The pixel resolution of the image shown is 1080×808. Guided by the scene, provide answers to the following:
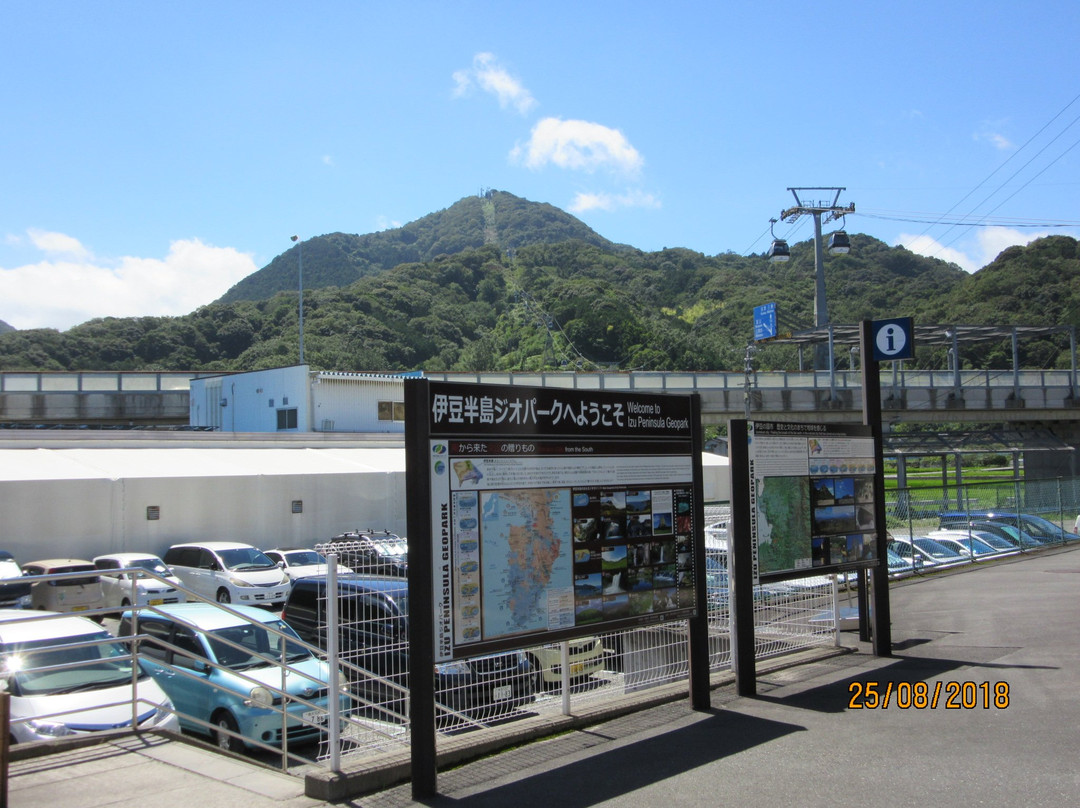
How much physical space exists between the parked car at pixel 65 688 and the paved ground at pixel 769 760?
3.11 ft

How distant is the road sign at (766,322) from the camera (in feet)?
88.2

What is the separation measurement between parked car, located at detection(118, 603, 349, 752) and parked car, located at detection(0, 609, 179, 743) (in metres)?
0.40

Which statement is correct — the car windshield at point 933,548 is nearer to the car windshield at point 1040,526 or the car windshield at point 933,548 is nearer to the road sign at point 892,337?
the car windshield at point 1040,526

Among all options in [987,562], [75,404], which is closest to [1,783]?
[987,562]

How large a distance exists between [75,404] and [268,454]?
1672 centimetres

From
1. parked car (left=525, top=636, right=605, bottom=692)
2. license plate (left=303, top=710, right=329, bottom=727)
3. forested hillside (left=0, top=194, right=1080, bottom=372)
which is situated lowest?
license plate (left=303, top=710, right=329, bottom=727)

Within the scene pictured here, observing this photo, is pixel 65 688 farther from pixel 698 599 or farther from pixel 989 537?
pixel 989 537

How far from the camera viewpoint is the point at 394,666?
249 inches

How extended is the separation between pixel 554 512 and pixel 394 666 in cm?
165

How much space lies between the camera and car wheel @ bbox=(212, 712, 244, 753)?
8.77 metres

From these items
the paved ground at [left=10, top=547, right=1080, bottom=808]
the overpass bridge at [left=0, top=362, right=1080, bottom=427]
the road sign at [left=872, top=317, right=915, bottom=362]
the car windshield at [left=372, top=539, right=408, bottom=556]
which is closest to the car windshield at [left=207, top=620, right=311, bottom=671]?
the car windshield at [left=372, top=539, right=408, bottom=556]

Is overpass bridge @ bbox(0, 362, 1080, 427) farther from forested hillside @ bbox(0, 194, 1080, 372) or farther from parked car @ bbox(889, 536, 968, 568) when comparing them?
parked car @ bbox(889, 536, 968, 568)
